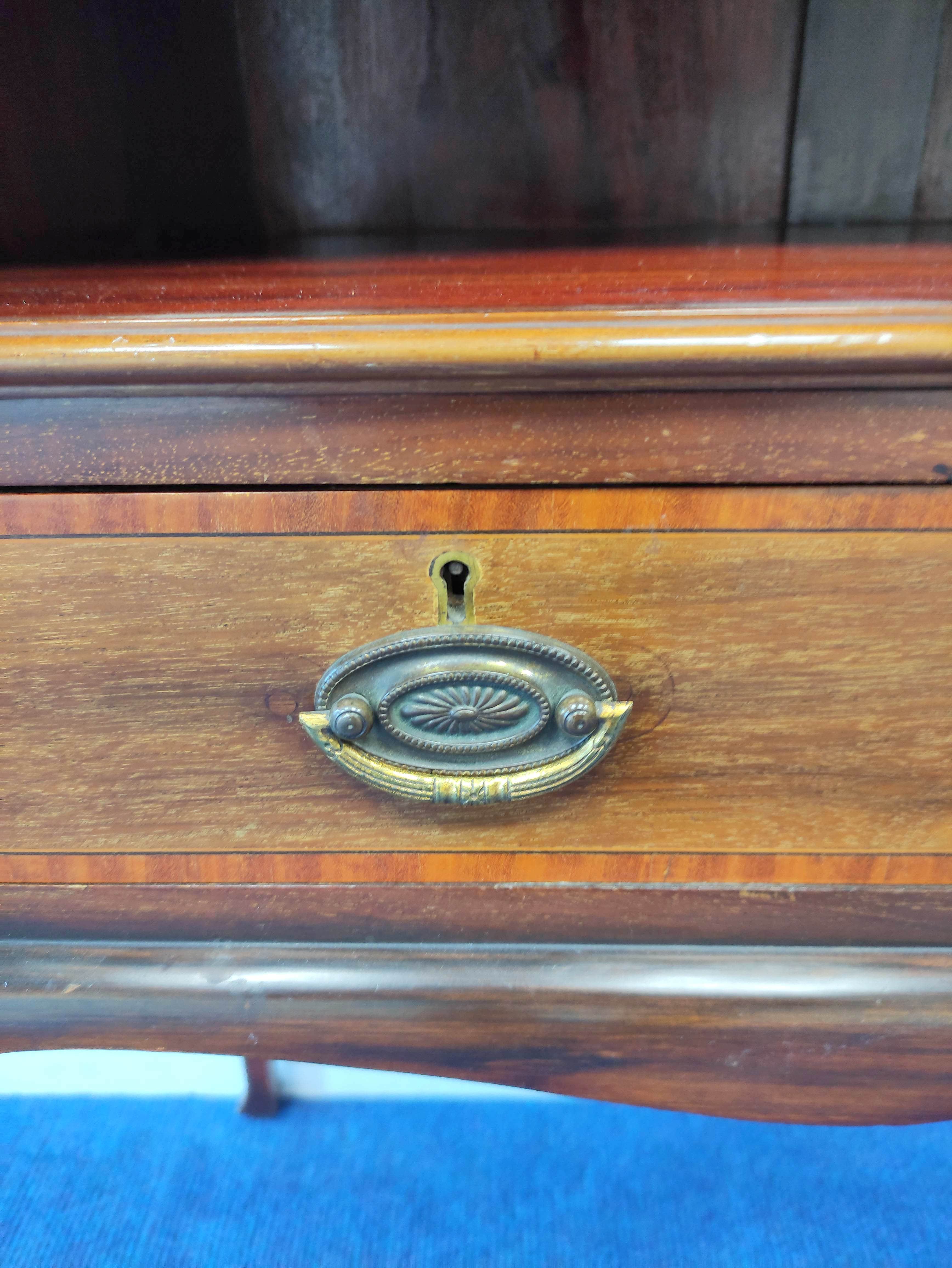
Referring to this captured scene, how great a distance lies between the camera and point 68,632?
0.33 metres

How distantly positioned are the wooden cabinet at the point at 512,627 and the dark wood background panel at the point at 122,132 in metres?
0.15

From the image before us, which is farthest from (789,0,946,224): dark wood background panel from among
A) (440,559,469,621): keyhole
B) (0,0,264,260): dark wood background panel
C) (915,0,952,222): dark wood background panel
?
(440,559,469,621): keyhole

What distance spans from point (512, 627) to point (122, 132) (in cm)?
48

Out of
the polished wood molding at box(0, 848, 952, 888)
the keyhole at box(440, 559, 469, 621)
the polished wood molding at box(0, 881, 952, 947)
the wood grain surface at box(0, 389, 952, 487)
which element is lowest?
the polished wood molding at box(0, 881, 952, 947)

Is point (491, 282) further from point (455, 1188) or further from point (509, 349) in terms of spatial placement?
point (455, 1188)

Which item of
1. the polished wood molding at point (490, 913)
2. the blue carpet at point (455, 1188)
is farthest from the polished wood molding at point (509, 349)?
the blue carpet at point (455, 1188)

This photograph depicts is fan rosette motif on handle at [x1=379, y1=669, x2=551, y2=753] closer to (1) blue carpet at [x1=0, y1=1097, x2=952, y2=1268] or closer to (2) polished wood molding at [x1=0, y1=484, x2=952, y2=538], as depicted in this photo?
(2) polished wood molding at [x1=0, y1=484, x2=952, y2=538]

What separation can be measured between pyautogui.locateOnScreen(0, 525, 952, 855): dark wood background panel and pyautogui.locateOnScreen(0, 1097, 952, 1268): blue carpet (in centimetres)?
50

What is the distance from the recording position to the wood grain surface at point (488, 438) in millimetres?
295

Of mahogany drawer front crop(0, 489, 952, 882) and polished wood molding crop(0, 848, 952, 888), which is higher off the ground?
mahogany drawer front crop(0, 489, 952, 882)

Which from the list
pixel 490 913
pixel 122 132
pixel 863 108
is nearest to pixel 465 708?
pixel 490 913

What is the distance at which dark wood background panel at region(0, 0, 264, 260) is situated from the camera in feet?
1.63

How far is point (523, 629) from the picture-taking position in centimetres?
32

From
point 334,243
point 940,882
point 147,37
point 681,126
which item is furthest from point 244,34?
point 940,882
